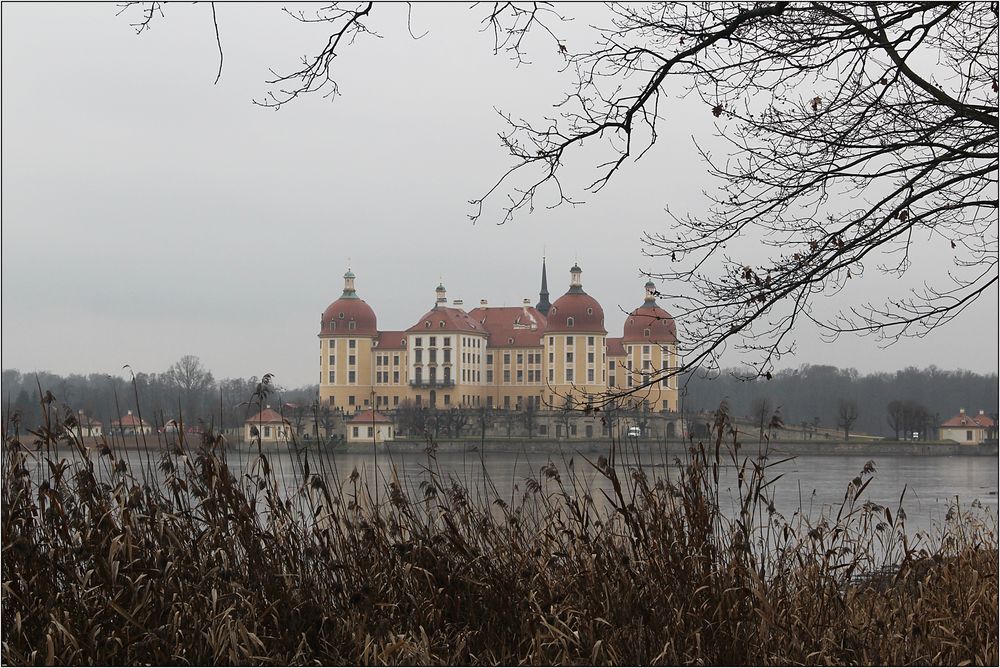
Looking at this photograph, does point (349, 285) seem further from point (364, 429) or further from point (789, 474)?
point (789, 474)

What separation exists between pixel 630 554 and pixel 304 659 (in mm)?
1024

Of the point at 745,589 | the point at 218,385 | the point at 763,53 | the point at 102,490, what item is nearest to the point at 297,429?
the point at 218,385

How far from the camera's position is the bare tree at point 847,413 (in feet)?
19.6

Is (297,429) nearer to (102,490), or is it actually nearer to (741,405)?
(102,490)

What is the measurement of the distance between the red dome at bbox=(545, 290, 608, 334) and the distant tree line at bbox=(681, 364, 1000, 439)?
93 cm

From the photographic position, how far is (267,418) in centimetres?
352

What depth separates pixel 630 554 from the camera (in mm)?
3172

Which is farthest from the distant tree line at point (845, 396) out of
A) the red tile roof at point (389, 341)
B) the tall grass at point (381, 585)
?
the red tile roof at point (389, 341)

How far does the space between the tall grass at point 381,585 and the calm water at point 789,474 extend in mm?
207

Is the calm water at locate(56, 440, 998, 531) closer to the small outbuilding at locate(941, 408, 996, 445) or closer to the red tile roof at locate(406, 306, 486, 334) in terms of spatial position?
the small outbuilding at locate(941, 408, 996, 445)

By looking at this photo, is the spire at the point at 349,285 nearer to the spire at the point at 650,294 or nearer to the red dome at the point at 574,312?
the red dome at the point at 574,312

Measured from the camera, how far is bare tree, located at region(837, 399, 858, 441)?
19.6 feet

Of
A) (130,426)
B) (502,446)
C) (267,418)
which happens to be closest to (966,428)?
(502,446)

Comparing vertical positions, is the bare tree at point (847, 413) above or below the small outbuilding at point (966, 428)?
above
